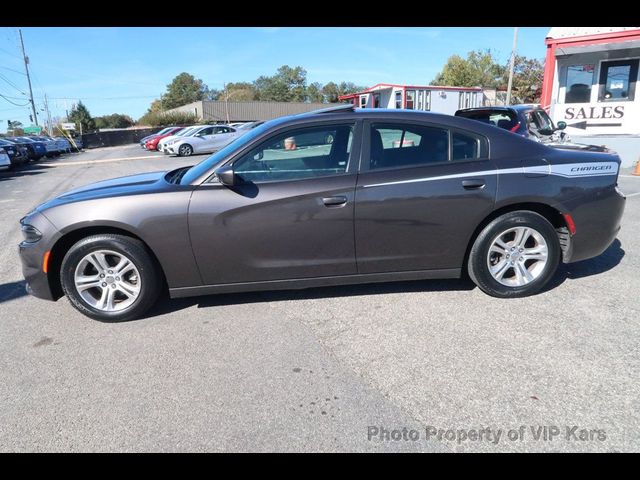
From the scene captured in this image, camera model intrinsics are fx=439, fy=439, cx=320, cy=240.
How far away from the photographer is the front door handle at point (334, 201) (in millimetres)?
3451

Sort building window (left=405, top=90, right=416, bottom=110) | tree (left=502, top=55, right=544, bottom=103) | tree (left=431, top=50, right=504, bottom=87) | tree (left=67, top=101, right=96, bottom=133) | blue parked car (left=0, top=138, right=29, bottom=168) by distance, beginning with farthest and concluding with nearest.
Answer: tree (left=67, top=101, right=96, bottom=133) → tree (left=431, top=50, right=504, bottom=87) → tree (left=502, top=55, right=544, bottom=103) → building window (left=405, top=90, right=416, bottom=110) → blue parked car (left=0, top=138, right=29, bottom=168)

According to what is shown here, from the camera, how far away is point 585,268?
446cm

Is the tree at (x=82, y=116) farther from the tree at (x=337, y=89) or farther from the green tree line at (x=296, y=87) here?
the tree at (x=337, y=89)

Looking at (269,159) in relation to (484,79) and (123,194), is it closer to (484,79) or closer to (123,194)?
(123,194)

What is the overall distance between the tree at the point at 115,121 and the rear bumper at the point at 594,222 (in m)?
98.4

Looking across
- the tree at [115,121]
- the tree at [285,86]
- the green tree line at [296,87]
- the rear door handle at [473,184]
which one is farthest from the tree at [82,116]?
the rear door handle at [473,184]

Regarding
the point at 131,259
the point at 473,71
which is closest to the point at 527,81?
the point at 473,71

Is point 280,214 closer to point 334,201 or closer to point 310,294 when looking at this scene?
point 334,201

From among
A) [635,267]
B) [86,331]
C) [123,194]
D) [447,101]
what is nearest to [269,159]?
[123,194]

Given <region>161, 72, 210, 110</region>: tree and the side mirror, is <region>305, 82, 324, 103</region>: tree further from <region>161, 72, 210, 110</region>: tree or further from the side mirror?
the side mirror

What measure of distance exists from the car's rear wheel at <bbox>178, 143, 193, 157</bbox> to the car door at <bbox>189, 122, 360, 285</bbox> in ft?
72.2

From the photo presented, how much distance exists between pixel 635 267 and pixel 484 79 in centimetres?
6000

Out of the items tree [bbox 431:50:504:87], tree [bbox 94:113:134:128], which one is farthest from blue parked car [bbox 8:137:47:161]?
tree [bbox 94:113:134:128]

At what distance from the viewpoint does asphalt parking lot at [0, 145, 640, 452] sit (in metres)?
2.29
